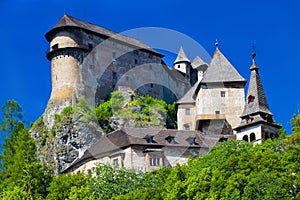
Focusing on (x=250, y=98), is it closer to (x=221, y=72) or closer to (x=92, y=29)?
(x=221, y=72)

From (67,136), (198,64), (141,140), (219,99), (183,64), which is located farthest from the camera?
(198,64)

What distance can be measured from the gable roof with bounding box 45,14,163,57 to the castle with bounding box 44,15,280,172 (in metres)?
0.15

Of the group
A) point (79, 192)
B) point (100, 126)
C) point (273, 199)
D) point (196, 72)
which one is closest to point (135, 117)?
point (100, 126)

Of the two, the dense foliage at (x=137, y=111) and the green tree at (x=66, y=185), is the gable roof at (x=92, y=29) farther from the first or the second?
the green tree at (x=66, y=185)

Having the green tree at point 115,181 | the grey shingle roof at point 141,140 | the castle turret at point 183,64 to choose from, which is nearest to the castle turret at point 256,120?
the grey shingle roof at point 141,140

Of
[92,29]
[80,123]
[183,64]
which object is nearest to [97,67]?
[92,29]

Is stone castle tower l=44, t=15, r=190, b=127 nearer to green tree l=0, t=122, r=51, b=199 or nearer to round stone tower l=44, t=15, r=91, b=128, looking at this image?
round stone tower l=44, t=15, r=91, b=128

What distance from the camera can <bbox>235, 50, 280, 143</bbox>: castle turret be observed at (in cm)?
7244

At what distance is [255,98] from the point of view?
248ft

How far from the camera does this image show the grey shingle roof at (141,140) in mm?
73750

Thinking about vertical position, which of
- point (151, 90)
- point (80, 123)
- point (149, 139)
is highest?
point (151, 90)

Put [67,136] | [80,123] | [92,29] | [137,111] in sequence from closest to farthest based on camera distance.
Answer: [67,136] → [80,123] → [137,111] → [92,29]

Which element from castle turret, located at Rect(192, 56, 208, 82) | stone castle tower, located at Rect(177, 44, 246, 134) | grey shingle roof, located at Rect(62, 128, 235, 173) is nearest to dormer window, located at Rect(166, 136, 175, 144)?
grey shingle roof, located at Rect(62, 128, 235, 173)

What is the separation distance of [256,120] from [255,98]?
3.48 meters
